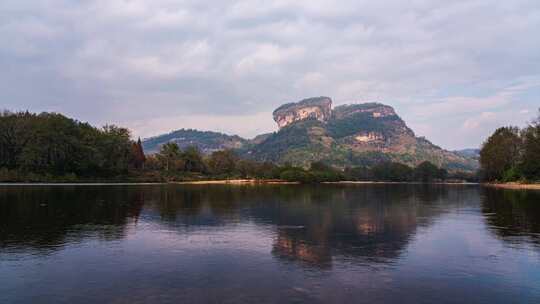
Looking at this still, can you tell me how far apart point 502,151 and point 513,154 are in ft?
20.6

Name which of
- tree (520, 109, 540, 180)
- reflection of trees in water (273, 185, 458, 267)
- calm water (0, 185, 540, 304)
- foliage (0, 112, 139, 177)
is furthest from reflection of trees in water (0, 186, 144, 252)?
tree (520, 109, 540, 180)

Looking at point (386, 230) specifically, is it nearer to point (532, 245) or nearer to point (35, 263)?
point (532, 245)

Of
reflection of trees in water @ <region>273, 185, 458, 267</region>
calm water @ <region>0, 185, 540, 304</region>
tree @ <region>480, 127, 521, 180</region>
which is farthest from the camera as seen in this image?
Result: tree @ <region>480, 127, 521, 180</region>

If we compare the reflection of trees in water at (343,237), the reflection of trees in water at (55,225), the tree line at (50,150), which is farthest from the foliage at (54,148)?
the reflection of trees in water at (343,237)

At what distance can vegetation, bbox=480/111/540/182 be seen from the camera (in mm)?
151250

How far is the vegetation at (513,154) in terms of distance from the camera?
151250 millimetres

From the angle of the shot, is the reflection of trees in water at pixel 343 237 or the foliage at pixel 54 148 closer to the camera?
the reflection of trees in water at pixel 343 237

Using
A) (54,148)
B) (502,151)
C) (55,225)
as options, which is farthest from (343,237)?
(502,151)

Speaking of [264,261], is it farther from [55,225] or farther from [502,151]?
[502,151]

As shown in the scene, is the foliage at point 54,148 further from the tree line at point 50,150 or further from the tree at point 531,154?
the tree at point 531,154

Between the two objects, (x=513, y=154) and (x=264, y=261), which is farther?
(x=513, y=154)

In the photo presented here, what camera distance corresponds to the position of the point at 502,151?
167 meters

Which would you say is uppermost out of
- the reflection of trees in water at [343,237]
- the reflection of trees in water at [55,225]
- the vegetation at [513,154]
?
the vegetation at [513,154]

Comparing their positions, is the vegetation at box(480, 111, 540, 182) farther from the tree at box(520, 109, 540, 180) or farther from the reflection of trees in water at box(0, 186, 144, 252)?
the reflection of trees in water at box(0, 186, 144, 252)
